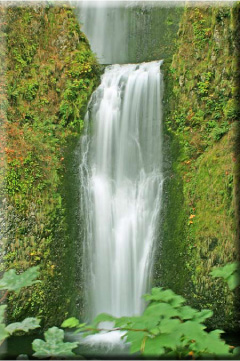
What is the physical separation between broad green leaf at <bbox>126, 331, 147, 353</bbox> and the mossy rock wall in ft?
13.5

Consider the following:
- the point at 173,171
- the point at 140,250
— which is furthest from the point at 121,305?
the point at 173,171

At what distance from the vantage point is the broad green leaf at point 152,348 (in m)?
1.09

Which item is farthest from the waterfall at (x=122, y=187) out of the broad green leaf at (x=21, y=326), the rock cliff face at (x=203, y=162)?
the broad green leaf at (x=21, y=326)

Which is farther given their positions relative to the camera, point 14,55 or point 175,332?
point 14,55

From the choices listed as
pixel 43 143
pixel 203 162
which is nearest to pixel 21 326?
pixel 203 162

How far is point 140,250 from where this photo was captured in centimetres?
563

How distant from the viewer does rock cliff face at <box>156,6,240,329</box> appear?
481 cm

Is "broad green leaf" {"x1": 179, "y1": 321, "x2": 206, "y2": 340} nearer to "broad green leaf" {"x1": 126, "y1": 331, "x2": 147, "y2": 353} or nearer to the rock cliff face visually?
"broad green leaf" {"x1": 126, "y1": 331, "x2": 147, "y2": 353}

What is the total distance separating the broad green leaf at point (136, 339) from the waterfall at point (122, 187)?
168 inches

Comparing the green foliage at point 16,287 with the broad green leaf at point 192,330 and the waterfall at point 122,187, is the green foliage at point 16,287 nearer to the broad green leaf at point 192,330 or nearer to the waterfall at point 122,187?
the broad green leaf at point 192,330

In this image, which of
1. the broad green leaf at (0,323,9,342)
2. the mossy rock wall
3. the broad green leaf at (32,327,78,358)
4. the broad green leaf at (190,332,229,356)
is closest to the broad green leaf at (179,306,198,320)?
the broad green leaf at (190,332,229,356)

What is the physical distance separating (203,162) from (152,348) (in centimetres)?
472

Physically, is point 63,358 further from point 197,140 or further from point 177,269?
point 197,140

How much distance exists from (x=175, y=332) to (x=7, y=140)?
19.5 ft
